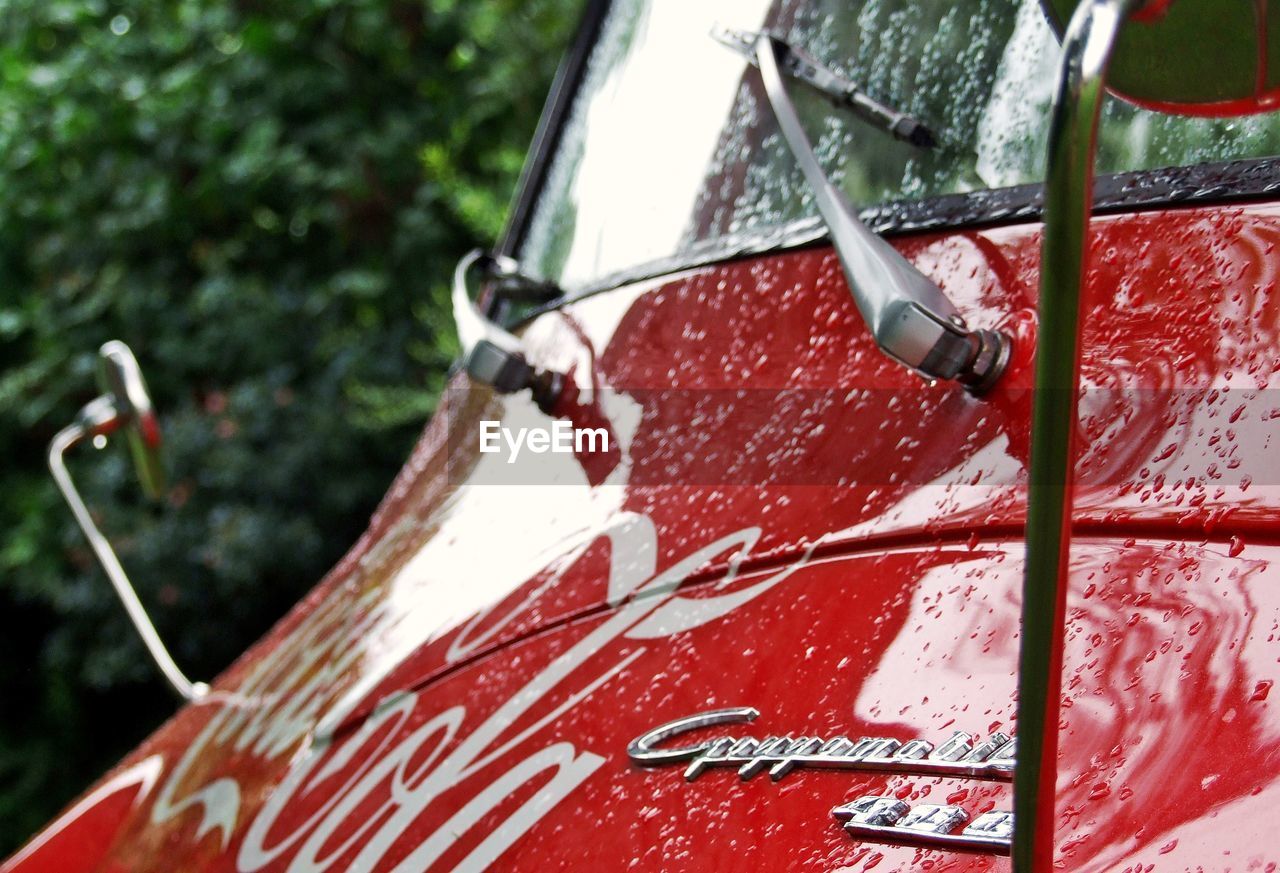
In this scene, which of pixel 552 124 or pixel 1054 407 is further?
pixel 552 124

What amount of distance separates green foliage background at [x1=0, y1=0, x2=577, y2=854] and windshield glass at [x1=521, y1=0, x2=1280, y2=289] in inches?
123

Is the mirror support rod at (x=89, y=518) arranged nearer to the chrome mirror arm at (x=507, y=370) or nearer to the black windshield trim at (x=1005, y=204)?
the chrome mirror arm at (x=507, y=370)

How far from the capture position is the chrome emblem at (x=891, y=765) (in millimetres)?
671

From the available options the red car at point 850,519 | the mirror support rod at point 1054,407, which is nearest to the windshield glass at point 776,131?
the red car at point 850,519

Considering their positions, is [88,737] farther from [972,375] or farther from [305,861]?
[972,375]

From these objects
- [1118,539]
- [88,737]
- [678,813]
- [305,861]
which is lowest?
[88,737]

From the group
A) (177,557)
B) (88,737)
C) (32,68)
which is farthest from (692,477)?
(32,68)

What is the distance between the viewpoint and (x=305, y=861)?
1.07 metres

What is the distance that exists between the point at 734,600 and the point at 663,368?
0.31m

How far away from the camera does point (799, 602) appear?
2.91 ft

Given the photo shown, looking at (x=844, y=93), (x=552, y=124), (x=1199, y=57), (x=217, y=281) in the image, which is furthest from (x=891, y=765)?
(x=217, y=281)

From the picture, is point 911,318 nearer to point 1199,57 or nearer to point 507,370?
point 1199,57

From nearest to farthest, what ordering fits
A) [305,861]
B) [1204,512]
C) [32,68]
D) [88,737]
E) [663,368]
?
[1204,512] → [305,861] → [663,368] → [88,737] → [32,68]

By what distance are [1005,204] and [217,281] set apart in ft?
15.3
